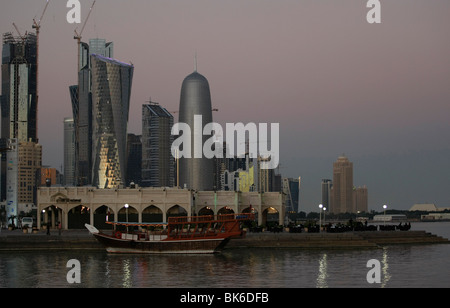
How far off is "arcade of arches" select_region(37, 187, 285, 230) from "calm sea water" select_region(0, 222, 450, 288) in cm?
2010

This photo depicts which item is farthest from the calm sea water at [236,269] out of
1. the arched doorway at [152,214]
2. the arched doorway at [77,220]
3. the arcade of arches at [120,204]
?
the arched doorway at [152,214]

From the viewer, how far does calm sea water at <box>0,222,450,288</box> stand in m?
56.0

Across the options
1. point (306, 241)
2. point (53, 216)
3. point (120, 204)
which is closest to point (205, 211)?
point (120, 204)

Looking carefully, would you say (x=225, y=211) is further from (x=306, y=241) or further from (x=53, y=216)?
(x=306, y=241)

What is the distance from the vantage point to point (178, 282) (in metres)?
56.0

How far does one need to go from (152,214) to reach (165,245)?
25.8 metres

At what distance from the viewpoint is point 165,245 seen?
82.4 metres

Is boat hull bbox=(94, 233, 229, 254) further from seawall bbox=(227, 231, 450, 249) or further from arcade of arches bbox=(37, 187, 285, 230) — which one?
arcade of arches bbox=(37, 187, 285, 230)

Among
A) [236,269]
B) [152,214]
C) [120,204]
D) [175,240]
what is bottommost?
[236,269]

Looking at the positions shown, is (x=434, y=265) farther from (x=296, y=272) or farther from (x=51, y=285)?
(x=51, y=285)

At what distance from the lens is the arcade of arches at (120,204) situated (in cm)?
10581

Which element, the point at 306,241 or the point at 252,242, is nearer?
the point at 252,242

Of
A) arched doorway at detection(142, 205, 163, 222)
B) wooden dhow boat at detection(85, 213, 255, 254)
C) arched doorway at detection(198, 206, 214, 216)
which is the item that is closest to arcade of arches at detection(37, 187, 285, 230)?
arched doorway at detection(142, 205, 163, 222)
